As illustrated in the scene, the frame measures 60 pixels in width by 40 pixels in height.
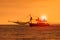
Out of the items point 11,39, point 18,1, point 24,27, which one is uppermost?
point 18,1

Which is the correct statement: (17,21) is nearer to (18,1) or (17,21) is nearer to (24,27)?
(24,27)

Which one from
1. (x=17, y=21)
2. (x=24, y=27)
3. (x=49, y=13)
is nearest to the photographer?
(x=24, y=27)

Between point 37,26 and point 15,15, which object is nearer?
point 37,26

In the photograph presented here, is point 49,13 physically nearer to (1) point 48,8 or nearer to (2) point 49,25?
(1) point 48,8

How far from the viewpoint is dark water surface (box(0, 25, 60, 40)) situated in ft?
6.07

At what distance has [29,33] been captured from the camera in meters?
1.88

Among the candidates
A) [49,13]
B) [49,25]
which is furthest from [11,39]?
[49,13]

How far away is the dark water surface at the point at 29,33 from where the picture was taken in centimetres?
185

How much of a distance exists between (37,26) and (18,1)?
1.57 ft

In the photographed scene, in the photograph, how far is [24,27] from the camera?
1.84 m

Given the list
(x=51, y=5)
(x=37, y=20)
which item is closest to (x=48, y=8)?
(x=51, y=5)

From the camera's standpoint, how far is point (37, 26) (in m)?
1.86

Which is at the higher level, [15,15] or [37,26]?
[15,15]

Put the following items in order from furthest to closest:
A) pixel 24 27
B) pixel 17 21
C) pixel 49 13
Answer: pixel 49 13 → pixel 17 21 → pixel 24 27
